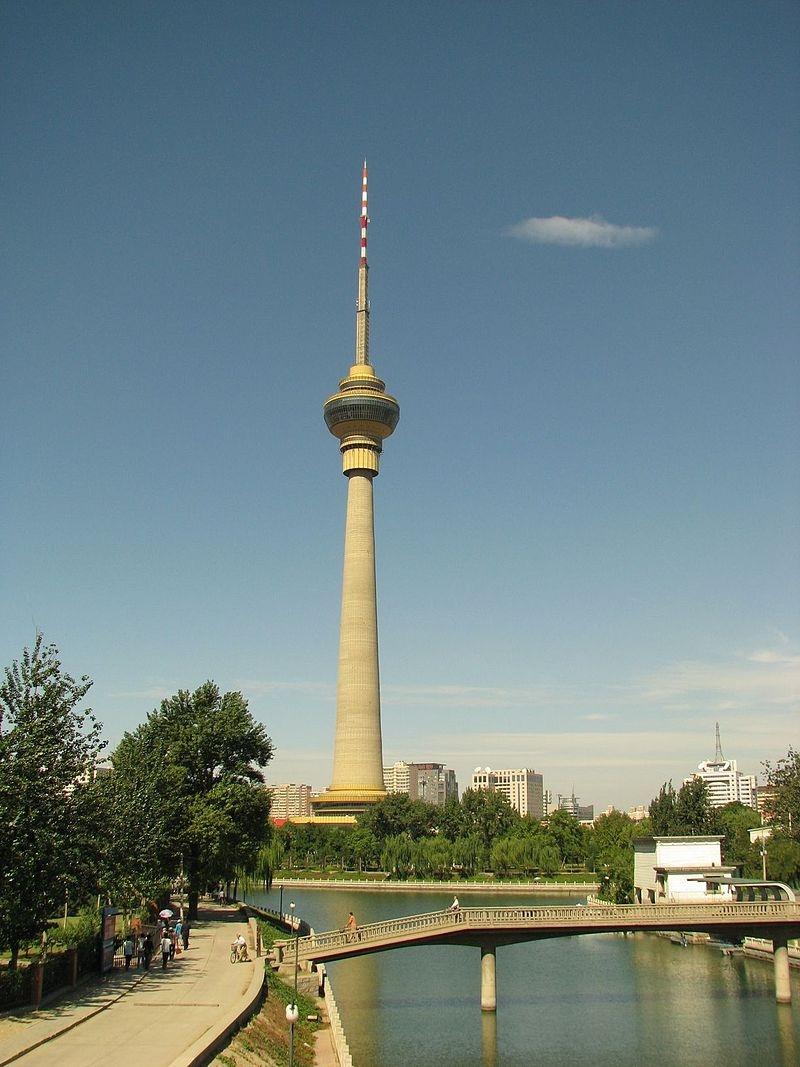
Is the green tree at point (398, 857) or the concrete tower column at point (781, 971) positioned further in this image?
the green tree at point (398, 857)

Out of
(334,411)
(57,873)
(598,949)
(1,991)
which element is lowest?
(598,949)

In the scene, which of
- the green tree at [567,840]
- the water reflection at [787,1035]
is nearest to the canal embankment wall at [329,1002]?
the water reflection at [787,1035]

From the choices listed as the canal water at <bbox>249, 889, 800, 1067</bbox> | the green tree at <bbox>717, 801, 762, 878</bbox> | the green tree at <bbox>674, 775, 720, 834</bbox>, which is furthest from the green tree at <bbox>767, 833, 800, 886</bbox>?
the green tree at <bbox>674, 775, 720, 834</bbox>

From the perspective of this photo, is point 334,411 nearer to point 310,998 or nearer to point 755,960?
point 755,960

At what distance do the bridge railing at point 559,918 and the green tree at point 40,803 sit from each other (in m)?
14.5

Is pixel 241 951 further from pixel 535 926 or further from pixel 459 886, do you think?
pixel 459 886

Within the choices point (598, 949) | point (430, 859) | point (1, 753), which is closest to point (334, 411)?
point (430, 859)

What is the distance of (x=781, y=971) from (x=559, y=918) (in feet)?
38.3

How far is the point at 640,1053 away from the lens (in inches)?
1543

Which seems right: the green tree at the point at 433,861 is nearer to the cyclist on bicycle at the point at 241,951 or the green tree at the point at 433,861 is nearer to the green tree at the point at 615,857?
the green tree at the point at 615,857

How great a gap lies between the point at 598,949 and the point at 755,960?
34.3 feet

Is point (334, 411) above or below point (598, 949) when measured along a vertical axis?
above

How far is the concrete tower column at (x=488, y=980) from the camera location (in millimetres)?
45906

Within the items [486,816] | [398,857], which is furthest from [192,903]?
[486,816]
